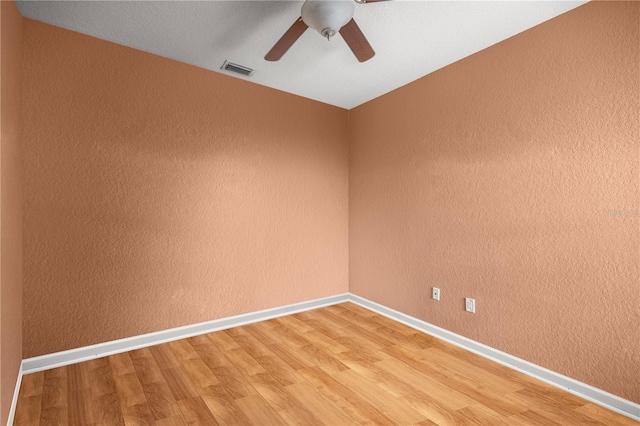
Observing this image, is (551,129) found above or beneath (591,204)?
above

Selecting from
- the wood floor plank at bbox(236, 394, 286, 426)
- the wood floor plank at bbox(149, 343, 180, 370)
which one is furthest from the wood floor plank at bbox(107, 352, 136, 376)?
the wood floor plank at bbox(236, 394, 286, 426)

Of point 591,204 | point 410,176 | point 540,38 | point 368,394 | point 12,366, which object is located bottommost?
point 368,394

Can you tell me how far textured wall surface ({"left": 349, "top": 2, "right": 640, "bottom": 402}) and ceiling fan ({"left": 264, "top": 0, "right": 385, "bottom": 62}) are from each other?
44.2 inches

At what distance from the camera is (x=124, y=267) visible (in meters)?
2.73

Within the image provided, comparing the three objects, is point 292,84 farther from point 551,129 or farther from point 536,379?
point 536,379

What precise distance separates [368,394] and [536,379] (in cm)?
114

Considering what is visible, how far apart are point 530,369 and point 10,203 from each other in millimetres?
3339

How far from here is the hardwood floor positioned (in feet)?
6.21

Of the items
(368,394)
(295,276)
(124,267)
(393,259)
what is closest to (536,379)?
(368,394)

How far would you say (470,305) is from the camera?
2.73m

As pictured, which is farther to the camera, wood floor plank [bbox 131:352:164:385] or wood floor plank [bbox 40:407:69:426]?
wood floor plank [bbox 131:352:164:385]

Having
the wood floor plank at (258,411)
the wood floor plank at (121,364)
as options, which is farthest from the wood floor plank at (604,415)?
the wood floor plank at (121,364)

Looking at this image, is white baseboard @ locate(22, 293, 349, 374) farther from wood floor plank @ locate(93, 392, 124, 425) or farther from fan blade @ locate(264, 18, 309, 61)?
fan blade @ locate(264, 18, 309, 61)

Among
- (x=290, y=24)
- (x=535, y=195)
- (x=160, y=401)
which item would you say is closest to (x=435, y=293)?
(x=535, y=195)
